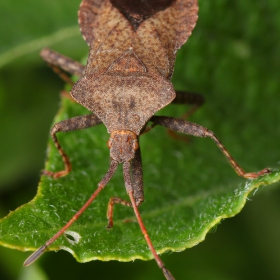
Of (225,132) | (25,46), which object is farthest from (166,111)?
(25,46)

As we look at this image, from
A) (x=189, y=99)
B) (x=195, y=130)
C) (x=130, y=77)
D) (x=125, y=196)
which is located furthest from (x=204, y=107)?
(x=125, y=196)

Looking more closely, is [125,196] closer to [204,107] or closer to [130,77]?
[130,77]

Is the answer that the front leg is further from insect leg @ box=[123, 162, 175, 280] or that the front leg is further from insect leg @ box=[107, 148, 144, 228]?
Result: insect leg @ box=[123, 162, 175, 280]

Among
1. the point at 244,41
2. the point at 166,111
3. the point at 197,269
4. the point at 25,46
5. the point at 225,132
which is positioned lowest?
the point at 197,269

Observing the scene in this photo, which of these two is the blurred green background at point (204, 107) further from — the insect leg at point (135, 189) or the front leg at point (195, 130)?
the insect leg at point (135, 189)

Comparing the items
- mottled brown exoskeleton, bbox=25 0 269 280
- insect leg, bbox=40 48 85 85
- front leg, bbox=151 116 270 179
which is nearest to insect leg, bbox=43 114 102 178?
mottled brown exoskeleton, bbox=25 0 269 280

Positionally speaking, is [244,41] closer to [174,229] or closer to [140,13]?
[140,13]
